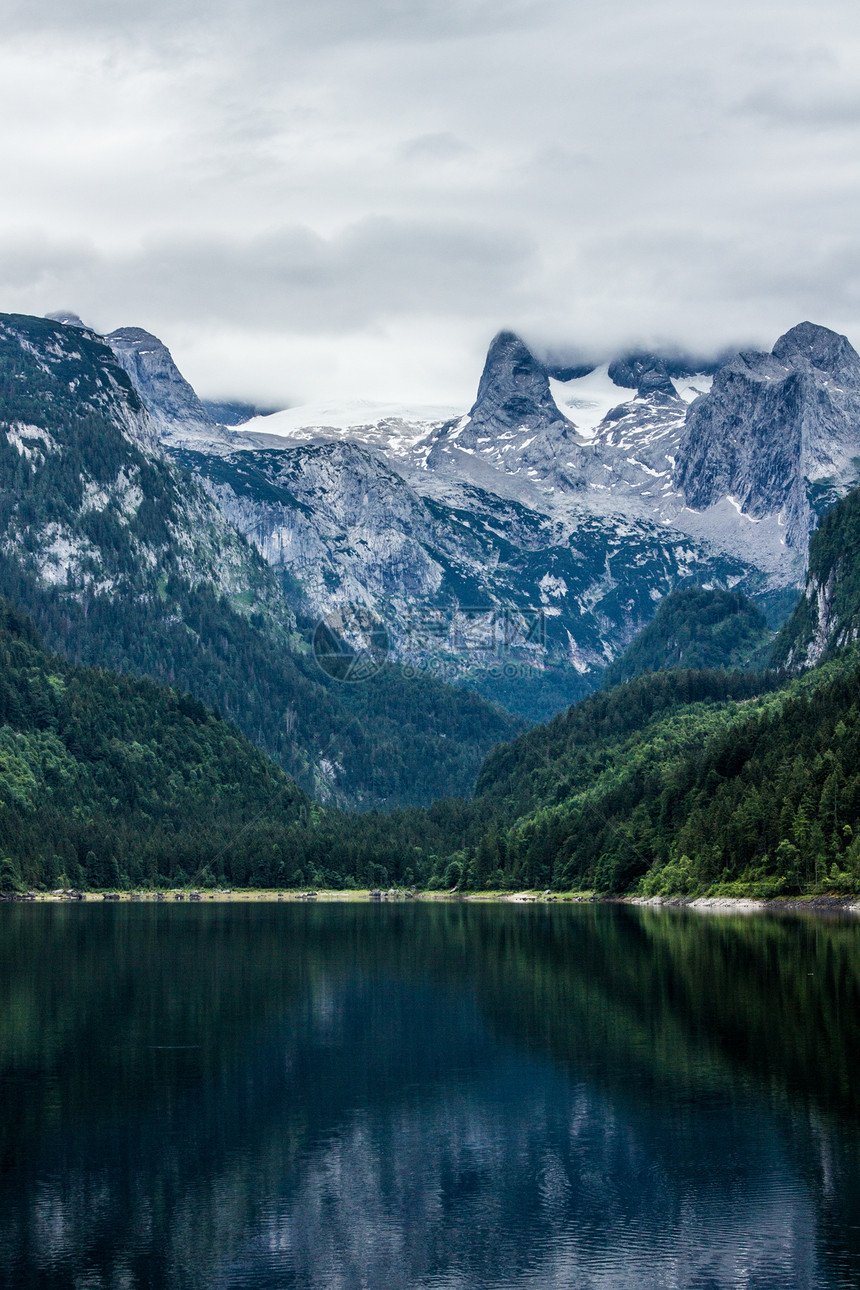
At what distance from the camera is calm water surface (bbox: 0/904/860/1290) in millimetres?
45125

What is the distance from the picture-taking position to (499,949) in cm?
14162

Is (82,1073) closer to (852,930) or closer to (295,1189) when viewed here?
(295,1189)

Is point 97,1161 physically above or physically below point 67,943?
above

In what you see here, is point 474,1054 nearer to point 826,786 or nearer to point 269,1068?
point 269,1068

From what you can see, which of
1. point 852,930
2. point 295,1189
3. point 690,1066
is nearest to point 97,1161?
point 295,1189

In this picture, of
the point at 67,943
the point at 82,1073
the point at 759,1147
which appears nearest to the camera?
the point at 759,1147

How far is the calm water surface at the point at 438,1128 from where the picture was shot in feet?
148

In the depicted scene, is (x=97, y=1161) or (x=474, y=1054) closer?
(x=97, y=1161)

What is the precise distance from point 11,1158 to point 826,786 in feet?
Answer: 482

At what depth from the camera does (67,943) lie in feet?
492

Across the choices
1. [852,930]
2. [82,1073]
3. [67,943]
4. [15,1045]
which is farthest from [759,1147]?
[67,943]

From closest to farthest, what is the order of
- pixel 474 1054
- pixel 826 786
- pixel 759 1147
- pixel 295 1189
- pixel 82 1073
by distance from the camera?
pixel 295 1189 < pixel 759 1147 < pixel 82 1073 < pixel 474 1054 < pixel 826 786

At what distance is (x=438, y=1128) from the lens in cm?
6203

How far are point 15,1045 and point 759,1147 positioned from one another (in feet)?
143
